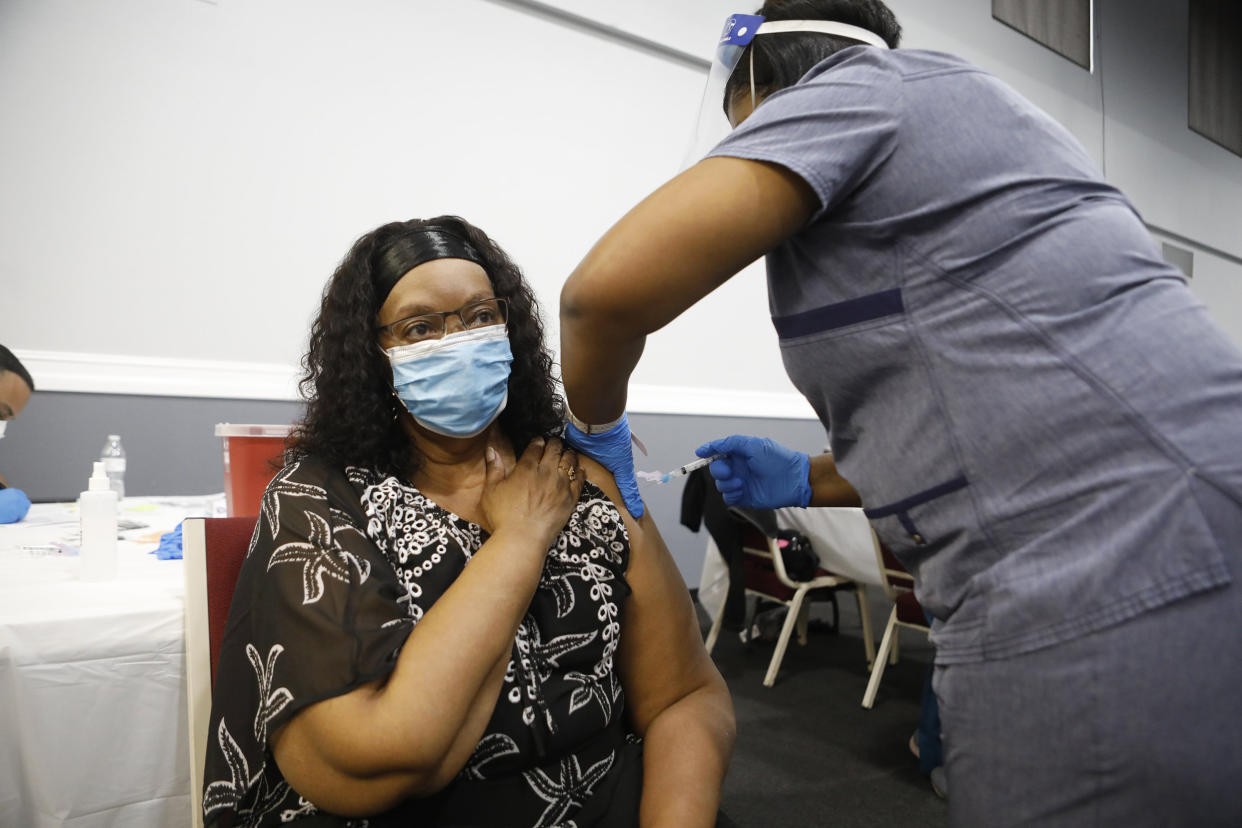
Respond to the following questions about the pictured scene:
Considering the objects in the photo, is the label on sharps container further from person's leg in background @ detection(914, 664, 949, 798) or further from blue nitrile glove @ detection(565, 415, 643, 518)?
person's leg in background @ detection(914, 664, 949, 798)

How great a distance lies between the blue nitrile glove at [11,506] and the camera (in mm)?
2102

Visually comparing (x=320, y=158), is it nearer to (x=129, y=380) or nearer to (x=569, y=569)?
(x=129, y=380)

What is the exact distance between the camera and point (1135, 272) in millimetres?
665

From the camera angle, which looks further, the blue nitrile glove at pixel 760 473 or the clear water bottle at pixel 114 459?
the clear water bottle at pixel 114 459

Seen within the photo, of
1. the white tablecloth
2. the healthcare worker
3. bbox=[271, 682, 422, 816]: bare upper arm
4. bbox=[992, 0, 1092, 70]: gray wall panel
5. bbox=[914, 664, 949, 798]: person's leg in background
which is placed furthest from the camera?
bbox=[992, 0, 1092, 70]: gray wall panel

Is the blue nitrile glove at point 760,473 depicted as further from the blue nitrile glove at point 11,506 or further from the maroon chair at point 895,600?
the blue nitrile glove at point 11,506

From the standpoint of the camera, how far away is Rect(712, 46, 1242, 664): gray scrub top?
62cm

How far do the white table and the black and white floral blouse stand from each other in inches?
11.3

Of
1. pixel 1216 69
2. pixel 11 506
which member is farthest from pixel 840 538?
pixel 1216 69

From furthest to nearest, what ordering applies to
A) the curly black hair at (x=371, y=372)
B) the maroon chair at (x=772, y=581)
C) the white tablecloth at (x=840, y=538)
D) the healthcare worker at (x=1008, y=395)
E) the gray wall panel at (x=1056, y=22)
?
the gray wall panel at (x=1056, y=22) → the maroon chair at (x=772, y=581) → the white tablecloth at (x=840, y=538) → the curly black hair at (x=371, y=372) → the healthcare worker at (x=1008, y=395)

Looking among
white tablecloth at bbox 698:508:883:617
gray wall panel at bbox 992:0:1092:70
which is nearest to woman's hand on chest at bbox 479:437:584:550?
white tablecloth at bbox 698:508:883:617

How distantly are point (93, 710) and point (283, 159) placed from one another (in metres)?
2.90

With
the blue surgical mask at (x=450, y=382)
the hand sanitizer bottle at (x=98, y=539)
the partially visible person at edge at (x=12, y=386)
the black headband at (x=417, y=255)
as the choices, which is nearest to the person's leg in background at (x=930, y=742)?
the blue surgical mask at (x=450, y=382)

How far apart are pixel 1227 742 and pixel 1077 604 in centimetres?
15
